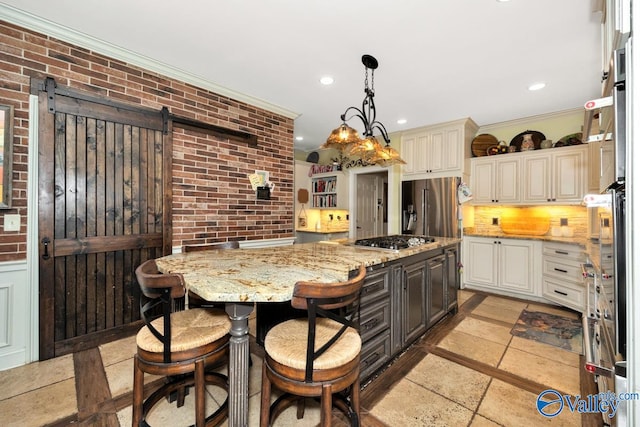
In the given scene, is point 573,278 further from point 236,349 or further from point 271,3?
point 271,3

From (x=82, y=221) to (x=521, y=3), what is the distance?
3799 mm

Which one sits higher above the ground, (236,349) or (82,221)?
(82,221)

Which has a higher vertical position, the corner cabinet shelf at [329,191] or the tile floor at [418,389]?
the corner cabinet shelf at [329,191]

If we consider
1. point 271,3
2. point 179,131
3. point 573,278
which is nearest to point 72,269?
point 179,131

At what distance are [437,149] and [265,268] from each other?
12.6 feet

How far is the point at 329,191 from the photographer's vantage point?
5793mm

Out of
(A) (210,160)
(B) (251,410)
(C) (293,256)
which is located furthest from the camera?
(A) (210,160)

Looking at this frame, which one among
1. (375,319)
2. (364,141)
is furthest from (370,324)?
(364,141)

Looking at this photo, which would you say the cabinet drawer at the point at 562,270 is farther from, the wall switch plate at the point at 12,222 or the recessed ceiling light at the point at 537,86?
the wall switch plate at the point at 12,222

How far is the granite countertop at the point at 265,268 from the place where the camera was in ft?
3.76

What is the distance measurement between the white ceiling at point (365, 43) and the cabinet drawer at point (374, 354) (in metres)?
2.38

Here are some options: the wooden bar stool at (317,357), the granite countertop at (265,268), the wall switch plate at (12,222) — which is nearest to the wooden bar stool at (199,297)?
the granite countertop at (265,268)

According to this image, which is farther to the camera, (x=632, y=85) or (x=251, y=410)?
(x=251, y=410)

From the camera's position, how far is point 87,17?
6.78ft
